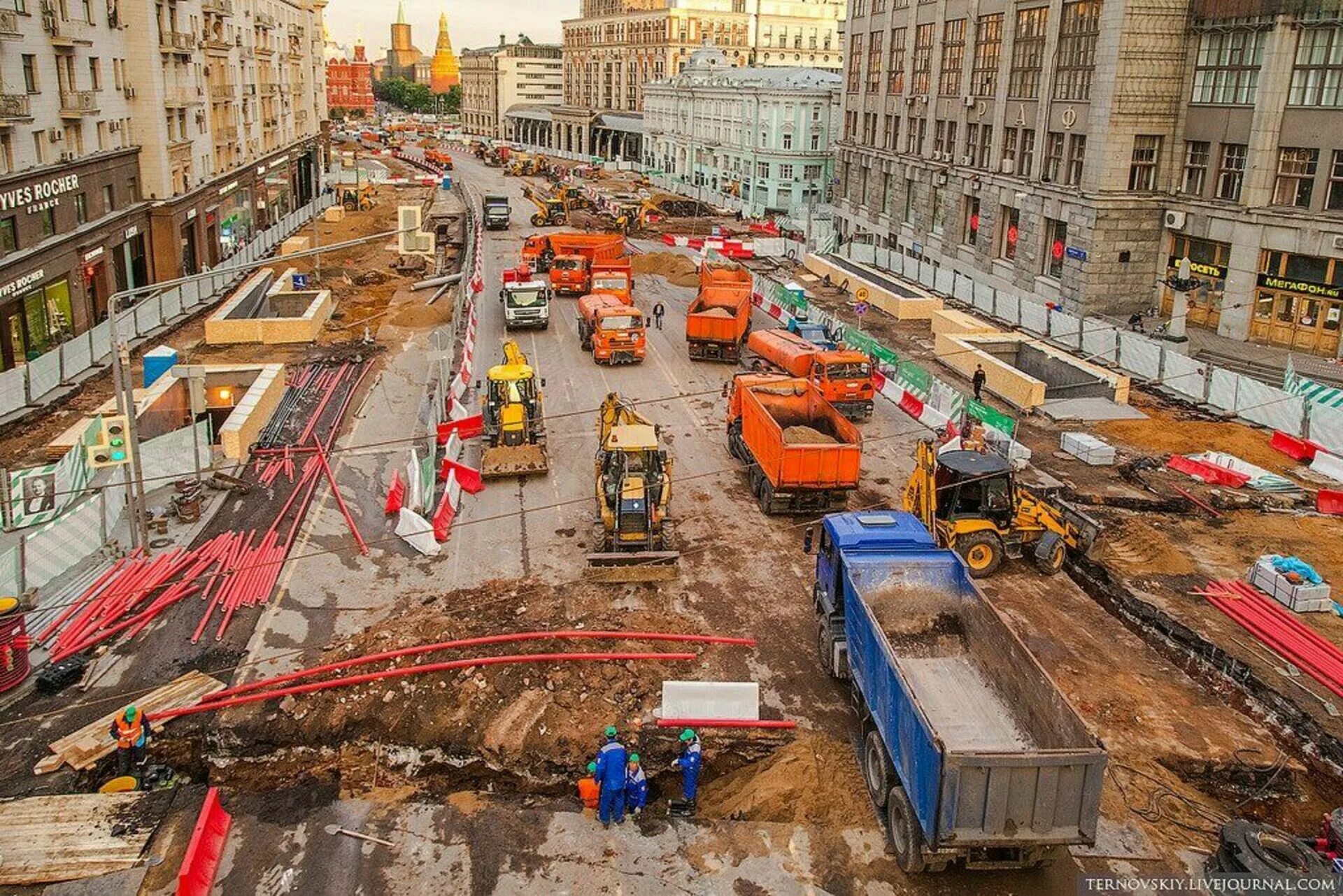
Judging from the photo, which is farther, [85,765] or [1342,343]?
[1342,343]

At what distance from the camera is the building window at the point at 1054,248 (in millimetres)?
47688

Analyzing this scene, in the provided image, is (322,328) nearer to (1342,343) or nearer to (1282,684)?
(1282,684)

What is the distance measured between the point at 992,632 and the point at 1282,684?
21.1ft

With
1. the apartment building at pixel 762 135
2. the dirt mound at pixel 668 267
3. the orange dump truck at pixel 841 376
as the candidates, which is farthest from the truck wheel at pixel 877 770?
the apartment building at pixel 762 135

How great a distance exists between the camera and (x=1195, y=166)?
4300cm

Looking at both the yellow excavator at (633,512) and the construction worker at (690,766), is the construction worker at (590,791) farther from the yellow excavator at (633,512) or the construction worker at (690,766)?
the yellow excavator at (633,512)

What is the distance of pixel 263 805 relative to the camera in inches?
558

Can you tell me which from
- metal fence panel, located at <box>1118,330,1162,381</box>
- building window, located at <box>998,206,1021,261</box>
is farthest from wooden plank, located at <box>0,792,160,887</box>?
building window, located at <box>998,206,1021,261</box>

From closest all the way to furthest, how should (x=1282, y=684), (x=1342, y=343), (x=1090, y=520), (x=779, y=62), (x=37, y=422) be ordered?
(x=1282, y=684), (x=1090, y=520), (x=37, y=422), (x=1342, y=343), (x=779, y=62)

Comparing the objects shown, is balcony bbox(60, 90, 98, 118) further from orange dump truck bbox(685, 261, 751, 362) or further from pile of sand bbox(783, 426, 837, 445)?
pile of sand bbox(783, 426, 837, 445)

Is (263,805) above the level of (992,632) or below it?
below

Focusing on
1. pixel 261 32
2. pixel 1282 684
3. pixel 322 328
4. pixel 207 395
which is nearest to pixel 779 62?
pixel 261 32

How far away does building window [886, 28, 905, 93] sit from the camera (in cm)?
6481

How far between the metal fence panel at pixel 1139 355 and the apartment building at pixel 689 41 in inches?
3928
